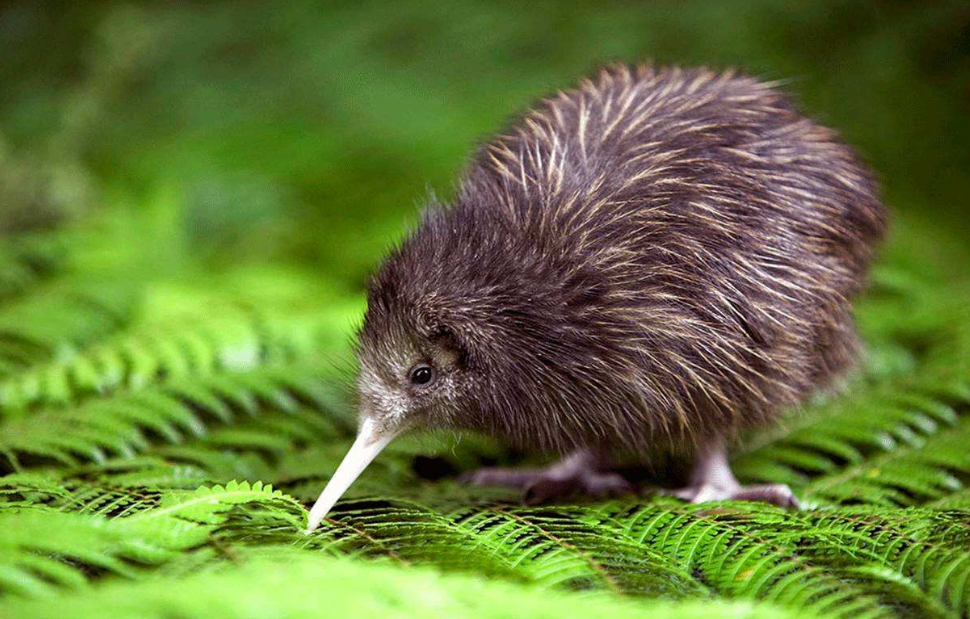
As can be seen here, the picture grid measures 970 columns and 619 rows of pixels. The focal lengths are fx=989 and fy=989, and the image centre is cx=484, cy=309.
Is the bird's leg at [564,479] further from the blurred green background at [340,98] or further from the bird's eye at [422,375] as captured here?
the blurred green background at [340,98]

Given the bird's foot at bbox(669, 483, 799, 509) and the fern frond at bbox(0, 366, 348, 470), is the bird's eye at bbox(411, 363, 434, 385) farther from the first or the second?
the bird's foot at bbox(669, 483, 799, 509)


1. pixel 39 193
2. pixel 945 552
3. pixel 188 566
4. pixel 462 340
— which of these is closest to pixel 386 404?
pixel 462 340

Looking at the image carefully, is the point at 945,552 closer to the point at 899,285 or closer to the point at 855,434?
the point at 855,434

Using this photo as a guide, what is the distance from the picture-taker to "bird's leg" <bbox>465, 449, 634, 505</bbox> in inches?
112

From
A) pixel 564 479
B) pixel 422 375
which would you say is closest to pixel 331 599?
pixel 422 375

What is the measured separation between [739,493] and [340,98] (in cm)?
356

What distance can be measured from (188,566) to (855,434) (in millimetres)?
1980

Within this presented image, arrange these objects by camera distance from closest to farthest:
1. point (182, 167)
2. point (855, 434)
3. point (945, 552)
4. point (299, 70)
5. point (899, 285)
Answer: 1. point (945, 552)
2. point (855, 434)
3. point (899, 285)
4. point (182, 167)
5. point (299, 70)

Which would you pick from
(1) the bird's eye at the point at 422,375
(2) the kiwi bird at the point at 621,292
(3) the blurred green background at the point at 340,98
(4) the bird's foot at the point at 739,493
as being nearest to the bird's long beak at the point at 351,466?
(2) the kiwi bird at the point at 621,292

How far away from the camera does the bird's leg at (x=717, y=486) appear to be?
8.93ft

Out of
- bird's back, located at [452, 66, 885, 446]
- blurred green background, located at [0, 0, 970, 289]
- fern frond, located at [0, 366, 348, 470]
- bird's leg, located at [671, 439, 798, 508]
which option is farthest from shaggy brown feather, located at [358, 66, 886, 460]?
blurred green background, located at [0, 0, 970, 289]

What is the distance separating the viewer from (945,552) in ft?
6.79

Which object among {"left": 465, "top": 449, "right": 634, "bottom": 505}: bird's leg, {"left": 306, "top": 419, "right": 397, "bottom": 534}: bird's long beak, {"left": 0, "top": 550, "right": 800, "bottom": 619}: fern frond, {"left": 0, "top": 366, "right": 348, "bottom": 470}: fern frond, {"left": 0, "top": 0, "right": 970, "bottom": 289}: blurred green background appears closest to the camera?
{"left": 0, "top": 550, "right": 800, "bottom": 619}: fern frond

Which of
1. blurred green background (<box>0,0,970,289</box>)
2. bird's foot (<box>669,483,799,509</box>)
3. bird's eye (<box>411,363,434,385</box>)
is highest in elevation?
blurred green background (<box>0,0,970,289</box>)
